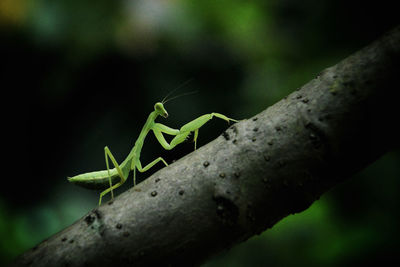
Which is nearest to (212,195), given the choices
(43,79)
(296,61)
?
(296,61)

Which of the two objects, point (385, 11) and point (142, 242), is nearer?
point (142, 242)

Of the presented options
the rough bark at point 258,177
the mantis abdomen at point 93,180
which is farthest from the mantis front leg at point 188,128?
the rough bark at point 258,177

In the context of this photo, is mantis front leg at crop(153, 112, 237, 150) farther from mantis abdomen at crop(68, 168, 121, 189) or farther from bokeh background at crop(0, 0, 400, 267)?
bokeh background at crop(0, 0, 400, 267)

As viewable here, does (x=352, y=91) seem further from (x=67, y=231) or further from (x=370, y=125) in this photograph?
(x=67, y=231)

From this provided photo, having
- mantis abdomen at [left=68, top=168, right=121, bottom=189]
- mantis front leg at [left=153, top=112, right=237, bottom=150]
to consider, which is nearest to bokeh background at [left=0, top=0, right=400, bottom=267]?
mantis abdomen at [left=68, top=168, right=121, bottom=189]

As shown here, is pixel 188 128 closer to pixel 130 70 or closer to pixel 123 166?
pixel 123 166

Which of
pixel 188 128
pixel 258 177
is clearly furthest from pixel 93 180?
pixel 258 177

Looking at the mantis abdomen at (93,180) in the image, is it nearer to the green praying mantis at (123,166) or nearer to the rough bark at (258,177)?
the green praying mantis at (123,166)
